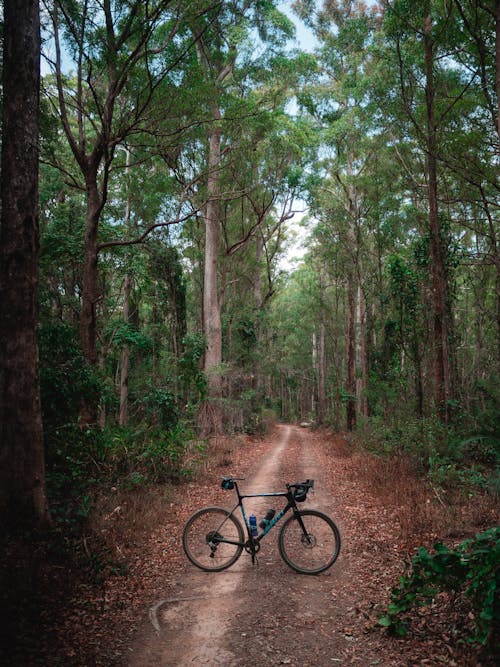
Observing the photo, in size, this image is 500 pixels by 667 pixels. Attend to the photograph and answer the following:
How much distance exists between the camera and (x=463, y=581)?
10.5 ft

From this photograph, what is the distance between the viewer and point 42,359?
6.89m

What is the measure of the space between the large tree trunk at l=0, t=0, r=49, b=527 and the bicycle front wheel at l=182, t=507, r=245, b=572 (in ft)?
5.40

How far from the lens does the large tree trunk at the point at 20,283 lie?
14.8ft

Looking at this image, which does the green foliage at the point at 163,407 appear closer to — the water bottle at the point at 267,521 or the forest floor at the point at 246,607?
the forest floor at the point at 246,607

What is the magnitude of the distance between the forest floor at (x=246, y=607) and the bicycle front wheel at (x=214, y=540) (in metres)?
0.14

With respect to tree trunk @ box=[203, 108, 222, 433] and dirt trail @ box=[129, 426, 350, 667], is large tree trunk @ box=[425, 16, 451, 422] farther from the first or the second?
tree trunk @ box=[203, 108, 222, 433]

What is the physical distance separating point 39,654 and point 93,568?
1.31 m

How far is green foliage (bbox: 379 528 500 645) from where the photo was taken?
9.11 ft

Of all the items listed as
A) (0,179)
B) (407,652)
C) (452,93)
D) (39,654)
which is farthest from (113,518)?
(452,93)

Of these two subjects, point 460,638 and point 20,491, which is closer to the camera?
point 460,638

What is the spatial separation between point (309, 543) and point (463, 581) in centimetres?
187

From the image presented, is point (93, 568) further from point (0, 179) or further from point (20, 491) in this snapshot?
point (0, 179)

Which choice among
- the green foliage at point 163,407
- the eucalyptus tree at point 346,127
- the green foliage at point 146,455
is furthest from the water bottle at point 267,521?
the eucalyptus tree at point 346,127

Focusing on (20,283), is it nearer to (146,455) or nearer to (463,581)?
(146,455)
